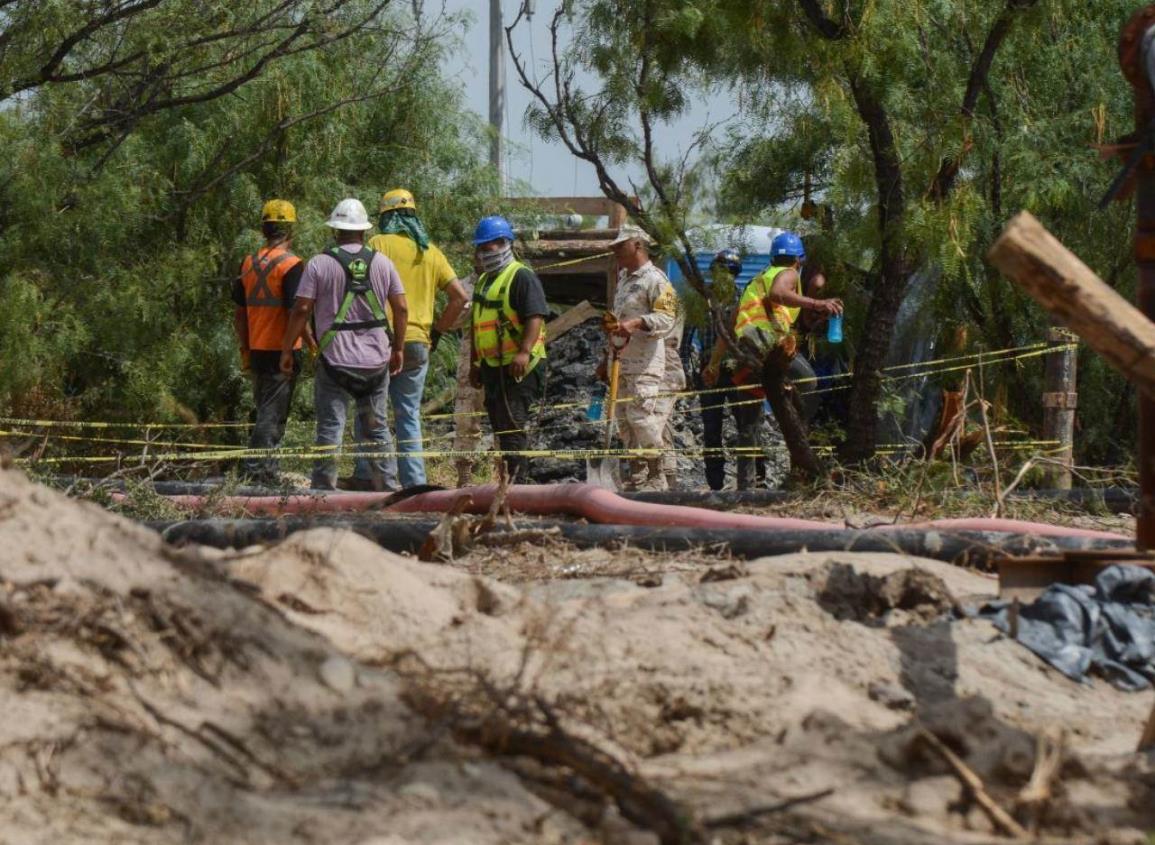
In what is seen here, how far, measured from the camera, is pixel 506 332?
10.8 metres

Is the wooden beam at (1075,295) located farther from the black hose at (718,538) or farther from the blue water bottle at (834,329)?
the blue water bottle at (834,329)

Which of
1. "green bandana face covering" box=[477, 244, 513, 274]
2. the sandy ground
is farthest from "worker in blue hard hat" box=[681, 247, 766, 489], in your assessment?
the sandy ground

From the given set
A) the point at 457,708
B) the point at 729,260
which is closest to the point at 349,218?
the point at 729,260

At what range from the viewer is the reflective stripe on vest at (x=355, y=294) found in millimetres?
10477

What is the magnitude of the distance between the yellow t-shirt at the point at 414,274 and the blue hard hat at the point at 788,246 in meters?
2.17

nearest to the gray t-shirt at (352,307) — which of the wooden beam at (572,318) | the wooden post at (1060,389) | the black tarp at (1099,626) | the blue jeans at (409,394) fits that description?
the blue jeans at (409,394)

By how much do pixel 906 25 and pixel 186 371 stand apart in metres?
7.43

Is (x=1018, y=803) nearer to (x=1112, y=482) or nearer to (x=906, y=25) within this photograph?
(x=906, y=25)

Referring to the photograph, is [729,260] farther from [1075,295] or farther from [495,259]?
[1075,295]

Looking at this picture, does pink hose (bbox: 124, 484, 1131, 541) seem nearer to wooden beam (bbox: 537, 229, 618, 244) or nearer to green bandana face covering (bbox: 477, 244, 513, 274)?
green bandana face covering (bbox: 477, 244, 513, 274)

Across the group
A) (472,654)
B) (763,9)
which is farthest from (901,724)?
(763,9)

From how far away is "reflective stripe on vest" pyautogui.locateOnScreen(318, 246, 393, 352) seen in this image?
34.4 feet

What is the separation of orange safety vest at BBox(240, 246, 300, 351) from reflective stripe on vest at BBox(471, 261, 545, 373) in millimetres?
1170

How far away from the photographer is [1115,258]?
11961 mm
